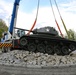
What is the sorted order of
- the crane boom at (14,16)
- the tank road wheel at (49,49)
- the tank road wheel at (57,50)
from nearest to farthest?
1. the tank road wheel at (49,49)
2. the crane boom at (14,16)
3. the tank road wheel at (57,50)

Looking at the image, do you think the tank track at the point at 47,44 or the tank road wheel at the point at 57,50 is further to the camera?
the tank road wheel at the point at 57,50

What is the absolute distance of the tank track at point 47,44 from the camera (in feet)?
62.3

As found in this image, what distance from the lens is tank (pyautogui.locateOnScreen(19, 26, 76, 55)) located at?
1900cm

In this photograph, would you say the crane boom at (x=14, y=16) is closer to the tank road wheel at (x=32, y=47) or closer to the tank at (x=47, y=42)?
the tank at (x=47, y=42)

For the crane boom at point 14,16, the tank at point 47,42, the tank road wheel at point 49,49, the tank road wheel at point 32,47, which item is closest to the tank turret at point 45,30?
the tank at point 47,42

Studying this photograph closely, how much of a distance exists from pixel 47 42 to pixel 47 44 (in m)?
0.19

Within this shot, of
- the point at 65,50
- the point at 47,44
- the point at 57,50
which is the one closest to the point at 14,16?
the point at 47,44

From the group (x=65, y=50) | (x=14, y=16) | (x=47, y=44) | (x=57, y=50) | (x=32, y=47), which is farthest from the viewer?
(x=65, y=50)

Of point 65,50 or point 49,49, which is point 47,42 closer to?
point 49,49

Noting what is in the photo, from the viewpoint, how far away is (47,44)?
789 inches

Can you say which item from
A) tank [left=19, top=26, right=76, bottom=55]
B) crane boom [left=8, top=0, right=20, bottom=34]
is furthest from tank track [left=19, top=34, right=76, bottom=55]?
crane boom [left=8, top=0, right=20, bottom=34]

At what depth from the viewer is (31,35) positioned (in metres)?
19.1

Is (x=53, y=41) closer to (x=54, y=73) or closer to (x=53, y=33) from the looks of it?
(x=53, y=33)

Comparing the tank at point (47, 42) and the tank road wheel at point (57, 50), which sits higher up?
the tank at point (47, 42)
